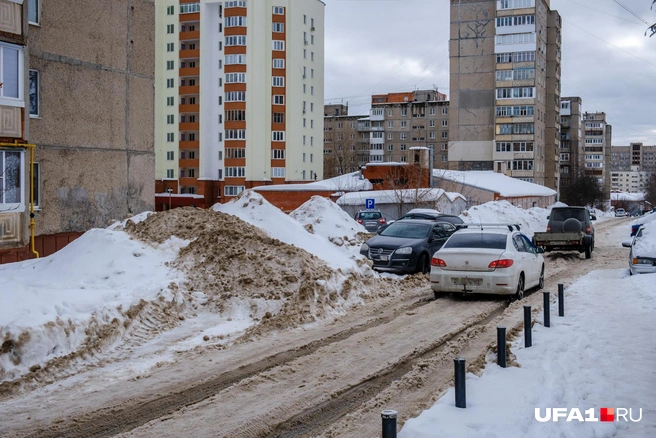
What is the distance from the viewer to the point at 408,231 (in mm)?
20172

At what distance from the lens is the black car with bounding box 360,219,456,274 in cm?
1883

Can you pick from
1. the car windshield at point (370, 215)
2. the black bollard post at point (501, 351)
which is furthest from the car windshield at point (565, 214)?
the black bollard post at point (501, 351)

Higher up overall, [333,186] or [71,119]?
[71,119]

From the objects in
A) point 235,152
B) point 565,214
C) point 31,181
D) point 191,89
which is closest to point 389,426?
point 31,181

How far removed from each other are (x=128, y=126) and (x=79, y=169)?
3.08 meters

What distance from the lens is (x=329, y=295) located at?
564 inches

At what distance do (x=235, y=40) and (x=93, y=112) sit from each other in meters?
54.0

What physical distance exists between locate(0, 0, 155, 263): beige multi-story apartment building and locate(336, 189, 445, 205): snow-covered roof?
2315cm

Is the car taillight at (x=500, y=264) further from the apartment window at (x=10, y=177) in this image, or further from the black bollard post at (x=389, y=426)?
the apartment window at (x=10, y=177)

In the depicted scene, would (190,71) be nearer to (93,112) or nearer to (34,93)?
(93,112)

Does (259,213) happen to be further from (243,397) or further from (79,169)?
(243,397)

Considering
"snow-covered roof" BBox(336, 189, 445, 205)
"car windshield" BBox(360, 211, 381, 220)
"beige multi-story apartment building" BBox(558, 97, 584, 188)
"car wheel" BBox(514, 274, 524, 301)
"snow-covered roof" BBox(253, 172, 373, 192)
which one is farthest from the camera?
"beige multi-story apartment building" BBox(558, 97, 584, 188)

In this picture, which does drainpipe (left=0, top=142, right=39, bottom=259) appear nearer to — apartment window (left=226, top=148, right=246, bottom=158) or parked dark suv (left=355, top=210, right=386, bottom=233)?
parked dark suv (left=355, top=210, right=386, bottom=233)

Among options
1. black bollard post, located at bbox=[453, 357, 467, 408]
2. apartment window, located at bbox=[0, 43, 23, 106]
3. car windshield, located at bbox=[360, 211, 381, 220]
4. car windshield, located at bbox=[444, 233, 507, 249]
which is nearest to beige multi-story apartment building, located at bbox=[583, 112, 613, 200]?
car windshield, located at bbox=[360, 211, 381, 220]
